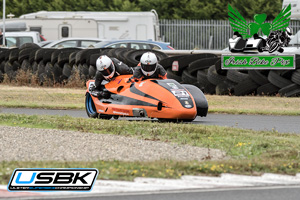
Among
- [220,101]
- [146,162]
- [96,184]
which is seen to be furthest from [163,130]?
[220,101]

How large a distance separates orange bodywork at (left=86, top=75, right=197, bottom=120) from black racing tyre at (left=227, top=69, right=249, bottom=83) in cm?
629

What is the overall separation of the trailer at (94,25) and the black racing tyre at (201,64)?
1627 cm

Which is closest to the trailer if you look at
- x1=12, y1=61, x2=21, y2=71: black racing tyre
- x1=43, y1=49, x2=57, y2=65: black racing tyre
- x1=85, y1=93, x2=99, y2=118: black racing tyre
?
x1=12, y1=61, x2=21, y2=71: black racing tyre

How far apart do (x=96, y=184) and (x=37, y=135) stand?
376cm

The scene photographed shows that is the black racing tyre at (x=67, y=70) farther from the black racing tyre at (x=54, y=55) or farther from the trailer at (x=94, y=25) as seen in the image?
the trailer at (x=94, y=25)

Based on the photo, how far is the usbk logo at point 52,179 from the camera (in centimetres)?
764

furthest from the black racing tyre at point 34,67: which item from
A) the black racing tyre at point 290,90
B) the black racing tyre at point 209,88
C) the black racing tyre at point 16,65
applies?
the black racing tyre at point 290,90

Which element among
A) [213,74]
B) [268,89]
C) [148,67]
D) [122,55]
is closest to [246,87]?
[268,89]

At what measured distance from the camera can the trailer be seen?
36.6 m

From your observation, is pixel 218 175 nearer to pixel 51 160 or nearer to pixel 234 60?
pixel 51 160

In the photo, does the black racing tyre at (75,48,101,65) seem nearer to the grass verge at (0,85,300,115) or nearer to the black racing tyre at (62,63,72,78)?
the black racing tyre at (62,63,72,78)

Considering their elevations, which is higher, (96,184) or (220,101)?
(96,184)

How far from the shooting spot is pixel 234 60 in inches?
824

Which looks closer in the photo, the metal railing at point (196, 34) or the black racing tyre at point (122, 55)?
the black racing tyre at point (122, 55)
